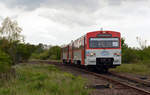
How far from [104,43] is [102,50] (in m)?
0.60

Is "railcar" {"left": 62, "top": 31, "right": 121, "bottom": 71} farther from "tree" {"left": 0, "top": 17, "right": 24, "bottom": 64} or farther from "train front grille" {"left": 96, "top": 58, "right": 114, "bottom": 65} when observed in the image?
"tree" {"left": 0, "top": 17, "right": 24, "bottom": 64}

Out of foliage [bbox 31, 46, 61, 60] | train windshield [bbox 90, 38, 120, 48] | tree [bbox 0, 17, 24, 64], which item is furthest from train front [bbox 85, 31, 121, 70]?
foliage [bbox 31, 46, 61, 60]

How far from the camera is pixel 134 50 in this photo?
36.3 metres

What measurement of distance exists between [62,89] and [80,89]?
2.23 feet

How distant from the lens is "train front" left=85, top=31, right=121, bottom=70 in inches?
659

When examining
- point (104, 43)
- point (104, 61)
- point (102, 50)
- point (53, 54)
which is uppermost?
point (104, 43)

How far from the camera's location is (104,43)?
1706 centimetres

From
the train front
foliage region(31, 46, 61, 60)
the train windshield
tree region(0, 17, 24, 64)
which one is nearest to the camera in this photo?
the train front

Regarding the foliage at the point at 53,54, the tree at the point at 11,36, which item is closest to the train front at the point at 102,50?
the tree at the point at 11,36

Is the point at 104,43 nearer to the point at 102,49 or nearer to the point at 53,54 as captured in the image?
the point at 102,49

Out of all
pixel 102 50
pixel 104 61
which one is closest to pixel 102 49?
pixel 102 50

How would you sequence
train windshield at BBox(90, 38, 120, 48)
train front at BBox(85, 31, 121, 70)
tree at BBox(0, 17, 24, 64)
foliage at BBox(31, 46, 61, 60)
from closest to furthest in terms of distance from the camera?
train front at BBox(85, 31, 121, 70) → train windshield at BBox(90, 38, 120, 48) → tree at BBox(0, 17, 24, 64) → foliage at BBox(31, 46, 61, 60)

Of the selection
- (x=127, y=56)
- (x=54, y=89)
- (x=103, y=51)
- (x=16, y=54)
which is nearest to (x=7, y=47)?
(x=16, y=54)

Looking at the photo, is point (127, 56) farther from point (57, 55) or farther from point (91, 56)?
point (57, 55)
